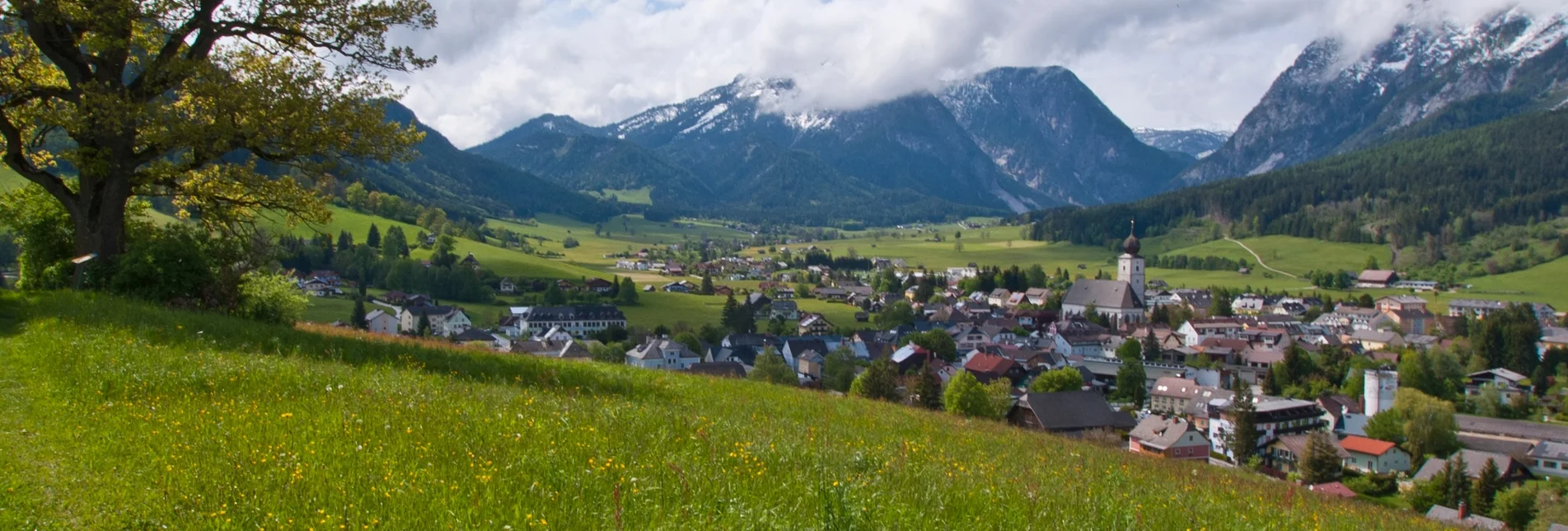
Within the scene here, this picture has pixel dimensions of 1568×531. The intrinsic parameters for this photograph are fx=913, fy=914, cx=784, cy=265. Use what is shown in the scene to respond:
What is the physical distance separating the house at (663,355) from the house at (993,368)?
946 inches

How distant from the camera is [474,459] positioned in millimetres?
6555

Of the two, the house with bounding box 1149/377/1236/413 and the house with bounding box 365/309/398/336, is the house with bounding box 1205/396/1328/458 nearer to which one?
the house with bounding box 1149/377/1236/413

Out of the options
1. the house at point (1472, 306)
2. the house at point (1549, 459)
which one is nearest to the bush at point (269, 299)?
the house at point (1549, 459)

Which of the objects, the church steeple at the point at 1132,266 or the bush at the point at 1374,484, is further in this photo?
the church steeple at the point at 1132,266

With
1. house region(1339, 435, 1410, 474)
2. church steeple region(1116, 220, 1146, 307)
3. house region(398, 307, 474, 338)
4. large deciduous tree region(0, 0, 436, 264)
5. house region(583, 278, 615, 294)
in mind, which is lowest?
house region(1339, 435, 1410, 474)

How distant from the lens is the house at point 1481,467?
50.8 metres

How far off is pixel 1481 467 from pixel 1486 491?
5077 millimetres

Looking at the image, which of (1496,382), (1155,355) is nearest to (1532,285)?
(1496,382)

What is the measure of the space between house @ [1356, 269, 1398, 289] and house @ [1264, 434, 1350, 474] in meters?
108

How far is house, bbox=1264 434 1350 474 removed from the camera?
5628 cm

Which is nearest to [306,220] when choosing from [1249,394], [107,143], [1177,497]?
[107,143]

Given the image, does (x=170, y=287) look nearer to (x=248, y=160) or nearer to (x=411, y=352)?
(x=248, y=160)

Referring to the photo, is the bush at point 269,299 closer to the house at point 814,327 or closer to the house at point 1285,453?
the house at point 1285,453

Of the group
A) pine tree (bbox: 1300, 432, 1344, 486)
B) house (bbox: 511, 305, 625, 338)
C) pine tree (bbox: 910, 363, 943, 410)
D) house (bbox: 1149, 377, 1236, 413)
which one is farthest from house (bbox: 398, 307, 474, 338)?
pine tree (bbox: 1300, 432, 1344, 486)
